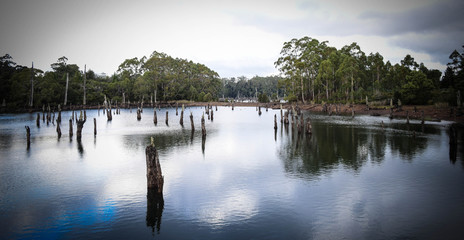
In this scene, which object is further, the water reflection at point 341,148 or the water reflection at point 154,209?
the water reflection at point 341,148

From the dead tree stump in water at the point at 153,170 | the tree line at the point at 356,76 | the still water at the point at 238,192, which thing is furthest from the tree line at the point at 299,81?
the dead tree stump in water at the point at 153,170

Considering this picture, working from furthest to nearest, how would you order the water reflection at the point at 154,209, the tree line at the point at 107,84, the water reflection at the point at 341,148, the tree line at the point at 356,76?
1. the tree line at the point at 107,84
2. the tree line at the point at 356,76
3. the water reflection at the point at 341,148
4. the water reflection at the point at 154,209

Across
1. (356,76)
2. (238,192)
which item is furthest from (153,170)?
(356,76)

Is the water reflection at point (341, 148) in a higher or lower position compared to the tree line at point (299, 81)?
lower

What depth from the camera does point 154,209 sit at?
15195mm

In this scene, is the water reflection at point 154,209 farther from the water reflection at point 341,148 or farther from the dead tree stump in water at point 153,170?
the water reflection at point 341,148

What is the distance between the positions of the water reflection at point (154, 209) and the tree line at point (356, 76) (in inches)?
2421

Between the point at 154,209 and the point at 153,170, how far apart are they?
2.29 metres

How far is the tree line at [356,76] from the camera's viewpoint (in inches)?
2589

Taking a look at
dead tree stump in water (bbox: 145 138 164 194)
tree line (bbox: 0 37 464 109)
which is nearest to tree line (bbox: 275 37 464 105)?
tree line (bbox: 0 37 464 109)

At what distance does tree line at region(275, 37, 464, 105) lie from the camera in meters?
65.8

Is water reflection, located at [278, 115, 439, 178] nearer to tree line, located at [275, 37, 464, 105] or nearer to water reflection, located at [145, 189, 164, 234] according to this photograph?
Result: water reflection, located at [145, 189, 164, 234]

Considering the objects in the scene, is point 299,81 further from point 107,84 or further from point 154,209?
point 154,209

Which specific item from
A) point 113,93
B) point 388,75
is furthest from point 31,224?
point 113,93
